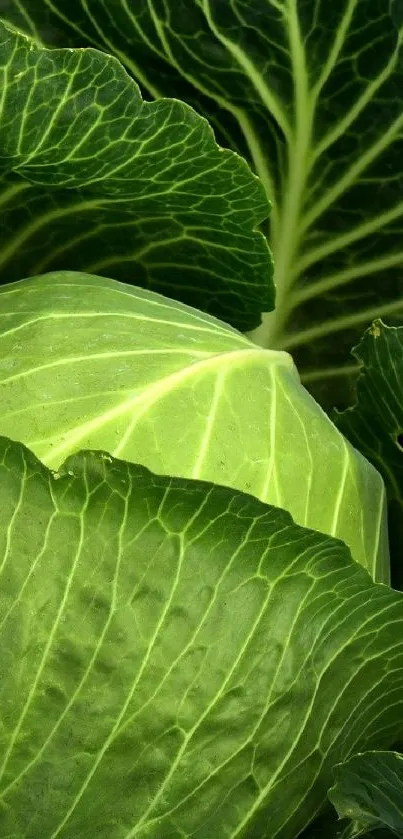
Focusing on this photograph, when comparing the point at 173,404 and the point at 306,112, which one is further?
the point at 306,112

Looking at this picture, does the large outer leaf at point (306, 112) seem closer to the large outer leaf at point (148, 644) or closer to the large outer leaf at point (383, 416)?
the large outer leaf at point (383, 416)

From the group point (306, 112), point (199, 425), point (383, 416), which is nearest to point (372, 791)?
point (199, 425)

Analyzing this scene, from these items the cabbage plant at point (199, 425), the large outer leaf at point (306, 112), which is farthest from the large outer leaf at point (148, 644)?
the large outer leaf at point (306, 112)

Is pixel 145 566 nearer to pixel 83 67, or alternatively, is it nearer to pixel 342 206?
pixel 83 67

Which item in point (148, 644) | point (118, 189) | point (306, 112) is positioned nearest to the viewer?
point (148, 644)

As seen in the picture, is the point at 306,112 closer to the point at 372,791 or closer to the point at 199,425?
the point at 199,425

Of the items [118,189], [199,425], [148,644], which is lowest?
[148,644]

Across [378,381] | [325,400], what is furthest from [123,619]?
[325,400]
